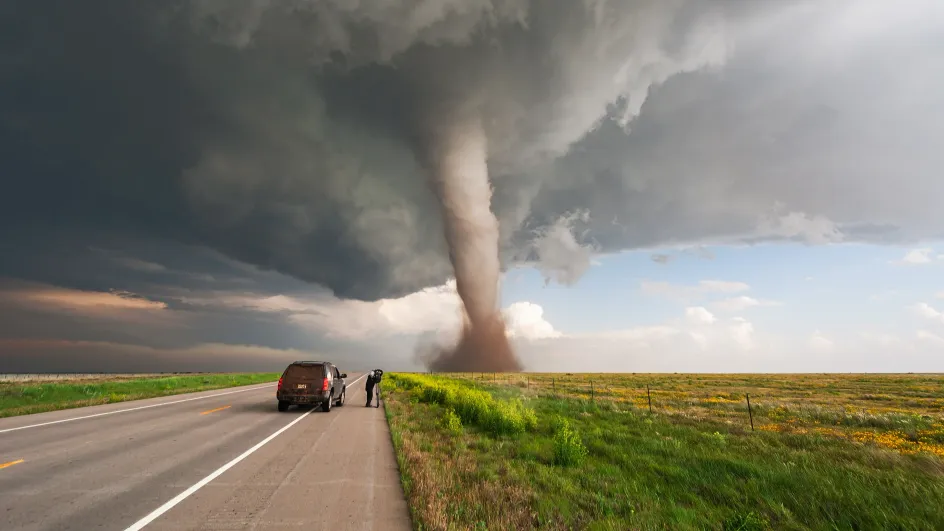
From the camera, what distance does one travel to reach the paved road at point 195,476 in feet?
17.3

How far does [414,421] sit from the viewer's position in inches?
618

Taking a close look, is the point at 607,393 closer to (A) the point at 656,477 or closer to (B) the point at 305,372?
(B) the point at 305,372

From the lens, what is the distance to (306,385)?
56.9ft

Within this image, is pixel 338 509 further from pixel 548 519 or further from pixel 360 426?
pixel 360 426

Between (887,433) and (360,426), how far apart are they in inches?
767

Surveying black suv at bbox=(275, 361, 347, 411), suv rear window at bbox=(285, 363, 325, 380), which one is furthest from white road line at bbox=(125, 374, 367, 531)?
suv rear window at bbox=(285, 363, 325, 380)

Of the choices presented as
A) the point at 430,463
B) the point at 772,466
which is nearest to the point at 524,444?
the point at 430,463

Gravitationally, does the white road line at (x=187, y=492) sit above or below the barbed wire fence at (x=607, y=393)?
above

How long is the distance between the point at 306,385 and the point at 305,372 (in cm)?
65

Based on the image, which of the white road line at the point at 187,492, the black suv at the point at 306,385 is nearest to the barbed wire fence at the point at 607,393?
the black suv at the point at 306,385

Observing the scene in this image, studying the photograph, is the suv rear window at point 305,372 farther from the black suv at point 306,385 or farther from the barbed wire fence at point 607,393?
the barbed wire fence at point 607,393

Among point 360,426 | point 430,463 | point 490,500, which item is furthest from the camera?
point 360,426

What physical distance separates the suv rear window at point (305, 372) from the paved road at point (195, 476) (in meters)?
4.11

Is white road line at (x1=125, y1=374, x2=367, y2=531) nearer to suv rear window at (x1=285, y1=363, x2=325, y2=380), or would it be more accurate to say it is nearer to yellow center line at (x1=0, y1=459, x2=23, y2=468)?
yellow center line at (x1=0, y1=459, x2=23, y2=468)
